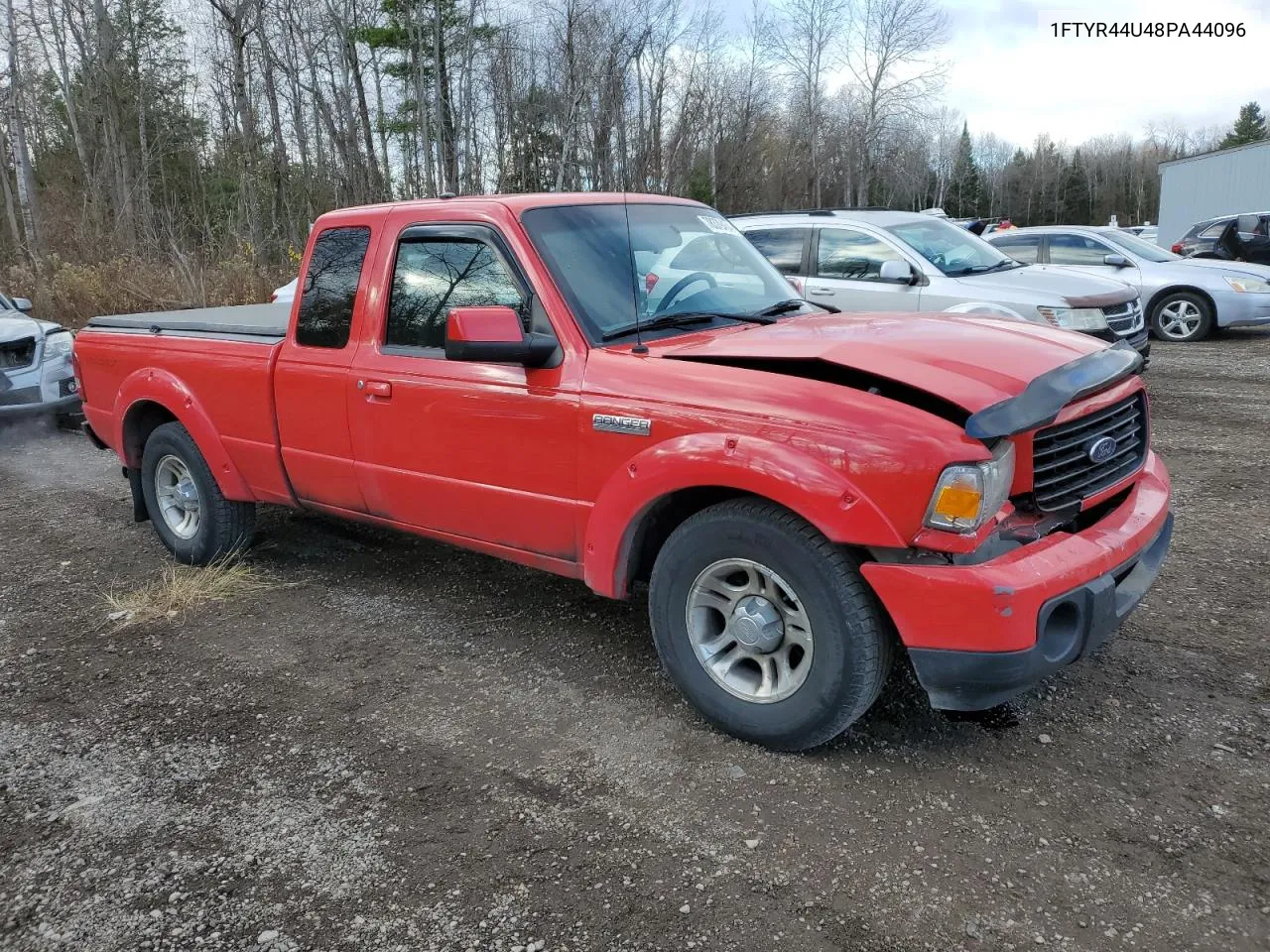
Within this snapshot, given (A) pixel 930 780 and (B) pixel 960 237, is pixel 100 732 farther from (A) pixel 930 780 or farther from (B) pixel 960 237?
(B) pixel 960 237

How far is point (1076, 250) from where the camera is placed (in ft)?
42.2

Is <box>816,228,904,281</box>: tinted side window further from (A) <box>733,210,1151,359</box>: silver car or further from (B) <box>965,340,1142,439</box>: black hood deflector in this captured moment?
(B) <box>965,340,1142,439</box>: black hood deflector

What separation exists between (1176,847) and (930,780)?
2.30 ft

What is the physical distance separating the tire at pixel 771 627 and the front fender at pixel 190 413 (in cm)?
275

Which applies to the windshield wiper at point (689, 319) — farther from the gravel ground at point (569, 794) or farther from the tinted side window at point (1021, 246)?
the tinted side window at point (1021, 246)

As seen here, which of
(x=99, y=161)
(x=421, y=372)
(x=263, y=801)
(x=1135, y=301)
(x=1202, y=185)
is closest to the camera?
(x=263, y=801)

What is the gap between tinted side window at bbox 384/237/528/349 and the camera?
A: 3.88 metres

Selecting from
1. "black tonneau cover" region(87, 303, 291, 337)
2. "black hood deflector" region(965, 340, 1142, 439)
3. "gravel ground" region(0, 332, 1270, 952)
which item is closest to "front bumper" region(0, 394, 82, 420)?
"black tonneau cover" region(87, 303, 291, 337)

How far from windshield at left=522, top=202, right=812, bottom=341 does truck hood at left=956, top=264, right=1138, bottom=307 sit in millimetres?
4795

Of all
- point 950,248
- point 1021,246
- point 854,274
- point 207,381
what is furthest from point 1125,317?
point 207,381

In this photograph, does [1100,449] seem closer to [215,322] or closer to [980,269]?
[215,322]

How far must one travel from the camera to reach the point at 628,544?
346 centimetres

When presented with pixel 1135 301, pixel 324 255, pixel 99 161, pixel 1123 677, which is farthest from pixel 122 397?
pixel 99 161

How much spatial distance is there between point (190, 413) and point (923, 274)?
246 inches
